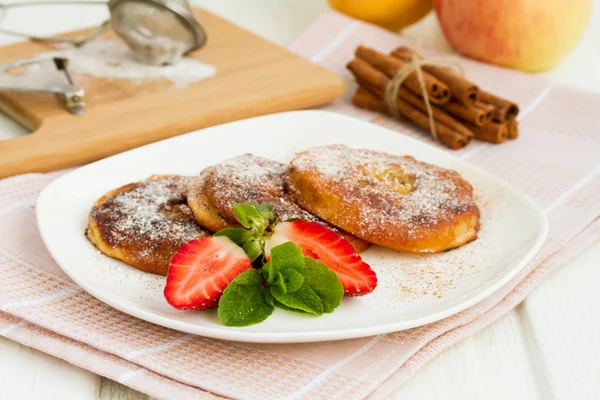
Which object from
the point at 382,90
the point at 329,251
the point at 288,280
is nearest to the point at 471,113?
the point at 382,90

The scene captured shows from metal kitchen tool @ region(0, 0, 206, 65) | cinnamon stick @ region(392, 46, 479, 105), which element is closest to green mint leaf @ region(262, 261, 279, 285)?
cinnamon stick @ region(392, 46, 479, 105)

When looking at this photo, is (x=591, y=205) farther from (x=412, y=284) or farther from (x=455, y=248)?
(x=412, y=284)

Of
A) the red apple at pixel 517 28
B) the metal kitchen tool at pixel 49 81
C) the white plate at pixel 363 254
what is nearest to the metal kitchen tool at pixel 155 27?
the metal kitchen tool at pixel 49 81

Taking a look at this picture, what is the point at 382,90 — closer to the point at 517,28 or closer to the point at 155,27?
the point at 517,28

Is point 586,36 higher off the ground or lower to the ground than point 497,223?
lower

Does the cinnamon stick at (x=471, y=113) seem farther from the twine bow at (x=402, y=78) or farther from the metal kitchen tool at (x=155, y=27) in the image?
the metal kitchen tool at (x=155, y=27)

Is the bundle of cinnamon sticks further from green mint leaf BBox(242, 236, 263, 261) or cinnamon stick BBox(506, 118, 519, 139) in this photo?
green mint leaf BBox(242, 236, 263, 261)

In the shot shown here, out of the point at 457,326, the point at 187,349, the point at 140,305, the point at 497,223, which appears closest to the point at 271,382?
the point at 187,349
